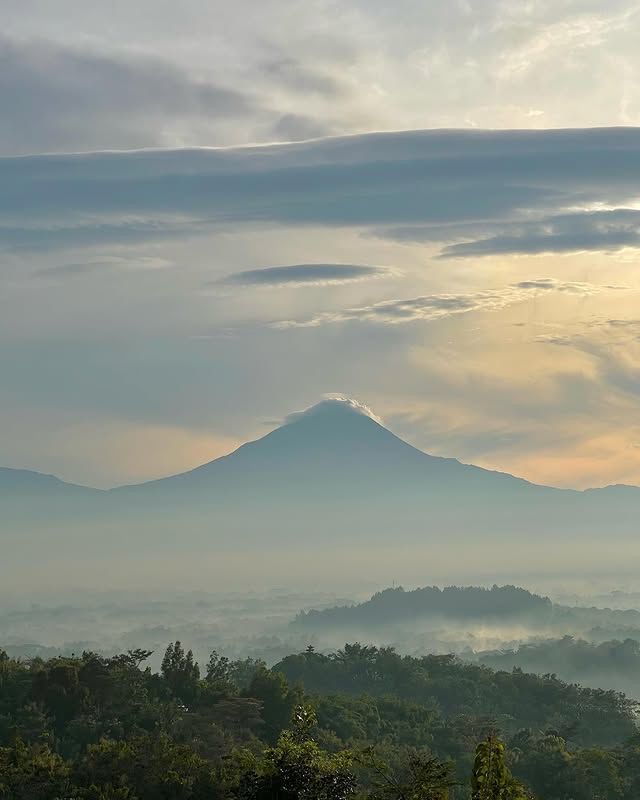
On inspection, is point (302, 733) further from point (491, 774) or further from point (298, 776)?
point (491, 774)

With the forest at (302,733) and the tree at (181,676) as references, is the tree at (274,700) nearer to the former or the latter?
the forest at (302,733)

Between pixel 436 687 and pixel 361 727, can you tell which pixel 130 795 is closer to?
pixel 361 727

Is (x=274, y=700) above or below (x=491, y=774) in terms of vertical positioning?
below

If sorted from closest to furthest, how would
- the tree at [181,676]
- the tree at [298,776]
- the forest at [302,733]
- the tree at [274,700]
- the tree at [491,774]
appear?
1. the tree at [491,774]
2. the tree at [298,776]
3. the forest at [302,733]
4. the tree at [274,700]
5. the tree at [181,676]

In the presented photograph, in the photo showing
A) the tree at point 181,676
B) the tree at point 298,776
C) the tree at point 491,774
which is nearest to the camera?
the tree at point 491,774

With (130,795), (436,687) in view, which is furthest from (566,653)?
(130,795)

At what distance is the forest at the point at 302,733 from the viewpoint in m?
35.3

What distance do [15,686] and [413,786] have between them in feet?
121

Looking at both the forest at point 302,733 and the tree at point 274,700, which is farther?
the tree at point 274,700

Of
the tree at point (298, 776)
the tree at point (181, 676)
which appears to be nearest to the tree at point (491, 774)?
the tree at point (298, 776)

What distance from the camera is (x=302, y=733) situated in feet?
120

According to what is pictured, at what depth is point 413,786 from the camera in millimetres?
32906

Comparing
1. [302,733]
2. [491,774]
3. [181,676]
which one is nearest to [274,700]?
[181,676]

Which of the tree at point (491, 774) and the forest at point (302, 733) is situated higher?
the tree at point (491, 774)
